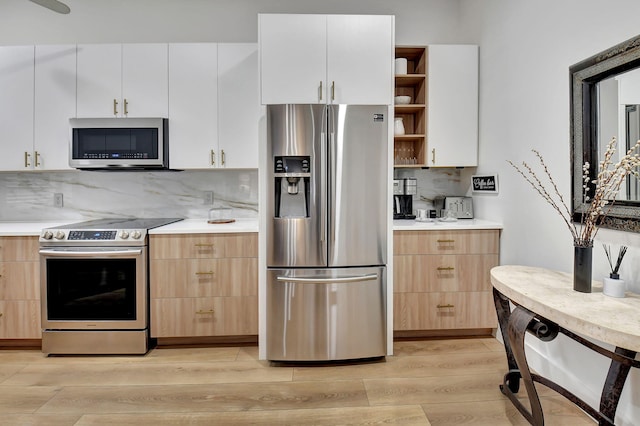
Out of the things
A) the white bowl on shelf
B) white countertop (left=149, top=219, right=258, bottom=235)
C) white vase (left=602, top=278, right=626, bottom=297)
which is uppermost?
the white bowl on shelf

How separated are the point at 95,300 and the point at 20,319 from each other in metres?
0.58

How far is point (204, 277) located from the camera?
2727mm

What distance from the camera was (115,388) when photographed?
7.40 feet

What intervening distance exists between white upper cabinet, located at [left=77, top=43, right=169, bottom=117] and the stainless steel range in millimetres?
971

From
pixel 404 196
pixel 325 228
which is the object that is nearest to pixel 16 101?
pixel 325 228

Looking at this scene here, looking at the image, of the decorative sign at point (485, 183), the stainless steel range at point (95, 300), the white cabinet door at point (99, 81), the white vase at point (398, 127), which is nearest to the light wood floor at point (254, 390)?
the stainless steel range at point (95, 300)

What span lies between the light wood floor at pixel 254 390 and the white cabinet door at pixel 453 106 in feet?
4.85

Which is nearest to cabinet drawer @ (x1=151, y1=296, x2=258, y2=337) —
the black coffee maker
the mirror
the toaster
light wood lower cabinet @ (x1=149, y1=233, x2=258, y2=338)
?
light wood lower cabinet @ (x1=149, y1=233, x2=258, y2=338)

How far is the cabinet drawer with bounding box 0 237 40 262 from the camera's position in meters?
2.67

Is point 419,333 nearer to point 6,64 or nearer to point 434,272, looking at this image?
point 434,272

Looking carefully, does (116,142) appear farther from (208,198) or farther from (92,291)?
(92,291)

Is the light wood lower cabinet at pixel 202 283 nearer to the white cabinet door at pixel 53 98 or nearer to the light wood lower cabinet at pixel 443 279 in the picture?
the light wood lower cabinet at pixel 443 279

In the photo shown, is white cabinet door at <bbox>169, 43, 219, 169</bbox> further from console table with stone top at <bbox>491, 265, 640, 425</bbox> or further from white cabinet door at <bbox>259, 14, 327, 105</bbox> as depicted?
console table with stone top at <bbox>491, 265, 640, 425</bbox>

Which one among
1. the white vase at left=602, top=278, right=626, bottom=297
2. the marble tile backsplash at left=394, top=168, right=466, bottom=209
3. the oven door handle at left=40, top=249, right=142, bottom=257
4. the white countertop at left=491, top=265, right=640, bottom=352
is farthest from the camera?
the marble tile backsplash at left=394, top=168, right=466, bottom=209
